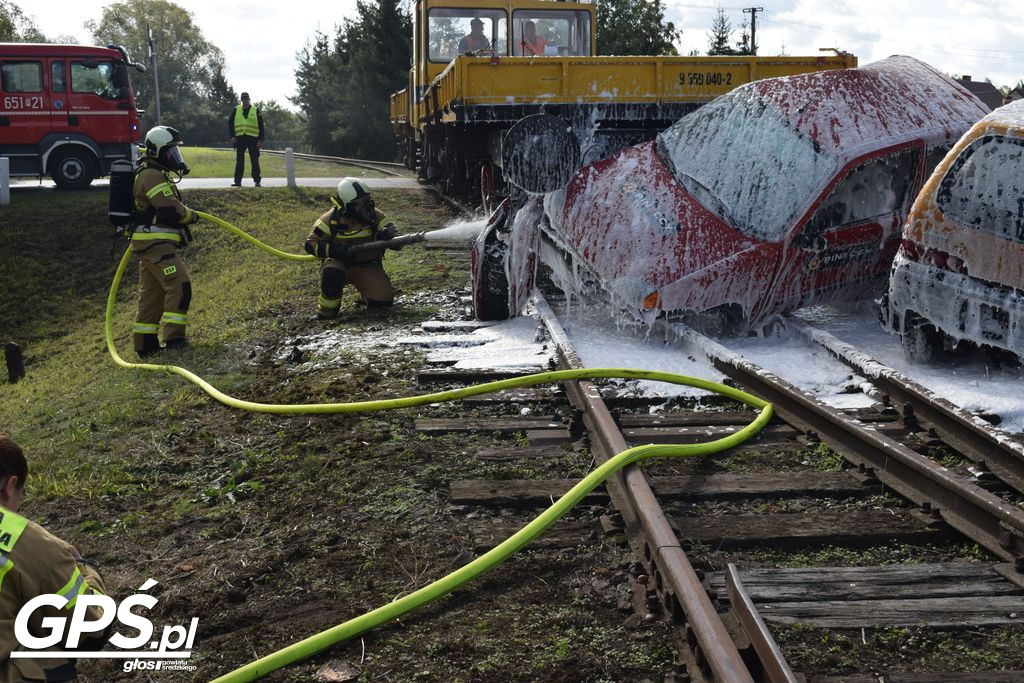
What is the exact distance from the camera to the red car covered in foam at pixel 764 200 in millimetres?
7621

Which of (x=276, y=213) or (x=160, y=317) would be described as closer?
(x=160, y=317)

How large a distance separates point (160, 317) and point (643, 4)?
36851 mm

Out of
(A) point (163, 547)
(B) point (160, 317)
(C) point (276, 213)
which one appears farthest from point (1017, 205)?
(C) point (276, 213)

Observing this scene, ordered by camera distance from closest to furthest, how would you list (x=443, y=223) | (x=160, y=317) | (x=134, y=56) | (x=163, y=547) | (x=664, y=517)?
1. (x=664, y=517)
2. (x=163, y=547)
3. (x=160, y=317)
4. (x=443, y=223)
5. (x=134, y=56)

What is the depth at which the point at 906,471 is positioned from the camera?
15.6 feet

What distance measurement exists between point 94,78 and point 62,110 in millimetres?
885

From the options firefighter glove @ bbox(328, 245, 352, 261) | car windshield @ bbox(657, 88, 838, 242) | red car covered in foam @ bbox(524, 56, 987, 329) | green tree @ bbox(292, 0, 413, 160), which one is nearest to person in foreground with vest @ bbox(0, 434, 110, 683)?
red car covered in foam @ bbox(524, 56, 987, 329)

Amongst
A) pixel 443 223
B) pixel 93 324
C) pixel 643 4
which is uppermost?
pixel 643 4

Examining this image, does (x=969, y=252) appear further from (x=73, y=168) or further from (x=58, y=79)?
(x=58, y=79)

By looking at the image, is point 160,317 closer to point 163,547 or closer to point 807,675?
point 163,547

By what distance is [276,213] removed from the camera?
18.0 m

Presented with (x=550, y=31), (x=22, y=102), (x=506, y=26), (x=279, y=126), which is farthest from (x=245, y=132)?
(x=279, y=126)

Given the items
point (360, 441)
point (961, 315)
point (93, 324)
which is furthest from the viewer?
point (93, 324)

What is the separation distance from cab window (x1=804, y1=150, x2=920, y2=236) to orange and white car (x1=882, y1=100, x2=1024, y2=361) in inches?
41.8
